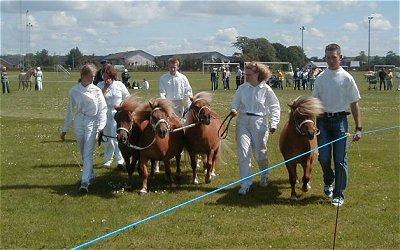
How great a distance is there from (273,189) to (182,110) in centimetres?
305

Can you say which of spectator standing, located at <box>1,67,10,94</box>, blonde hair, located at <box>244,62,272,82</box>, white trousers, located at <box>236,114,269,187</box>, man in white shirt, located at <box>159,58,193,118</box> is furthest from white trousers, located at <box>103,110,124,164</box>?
spectator standing, located at <box>1,67,10,94</box>

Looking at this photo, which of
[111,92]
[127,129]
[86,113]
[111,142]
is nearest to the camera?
[127,129]

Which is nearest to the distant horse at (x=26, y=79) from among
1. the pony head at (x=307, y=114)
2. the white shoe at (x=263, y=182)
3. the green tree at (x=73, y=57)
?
the white shoe at (x=263, y=182)

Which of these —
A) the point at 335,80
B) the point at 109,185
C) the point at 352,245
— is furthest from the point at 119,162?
the point at 352,245

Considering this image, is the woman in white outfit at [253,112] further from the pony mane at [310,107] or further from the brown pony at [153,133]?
the brown pony at [153,133]

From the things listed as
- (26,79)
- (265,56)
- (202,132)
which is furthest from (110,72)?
(265,56)

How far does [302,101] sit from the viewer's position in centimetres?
781

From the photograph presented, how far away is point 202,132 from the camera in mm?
9180

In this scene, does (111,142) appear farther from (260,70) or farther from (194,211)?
(260,70)

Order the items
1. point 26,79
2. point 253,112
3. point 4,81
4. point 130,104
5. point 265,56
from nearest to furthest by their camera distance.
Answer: point 253,112 < point 130,104 < point 4,81 < point 26,79 < point 265,56

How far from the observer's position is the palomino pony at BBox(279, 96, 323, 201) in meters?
7.66

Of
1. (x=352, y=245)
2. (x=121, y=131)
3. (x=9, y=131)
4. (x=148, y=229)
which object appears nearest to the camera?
(x=352, y=245)

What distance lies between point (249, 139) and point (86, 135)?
2958 millimetres

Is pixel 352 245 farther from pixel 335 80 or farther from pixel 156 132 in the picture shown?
pixel 156 132
